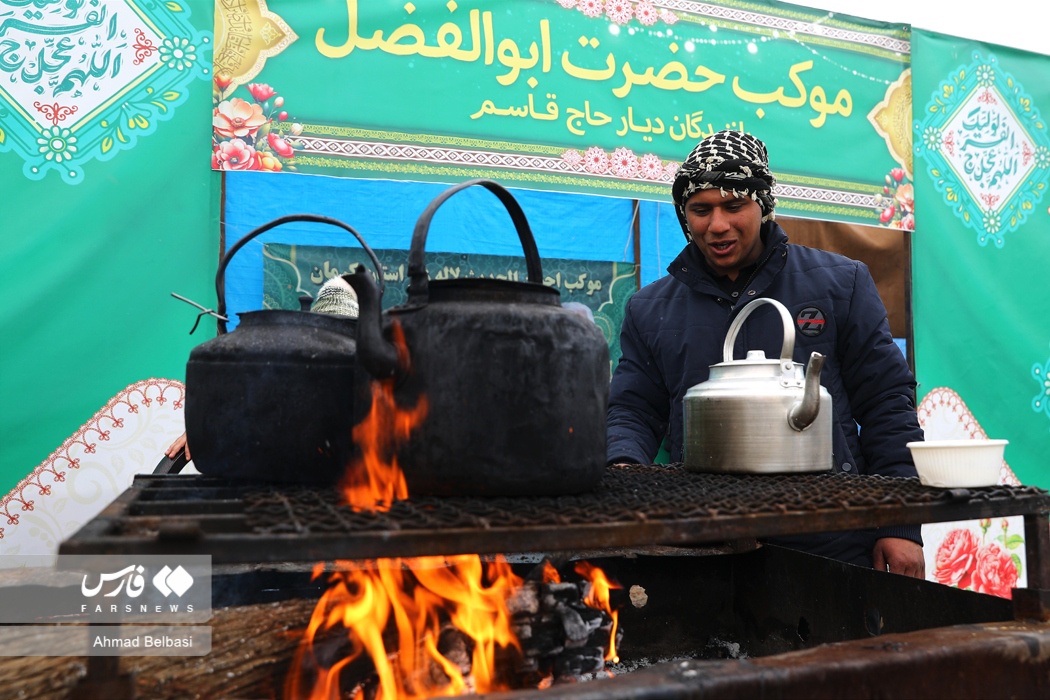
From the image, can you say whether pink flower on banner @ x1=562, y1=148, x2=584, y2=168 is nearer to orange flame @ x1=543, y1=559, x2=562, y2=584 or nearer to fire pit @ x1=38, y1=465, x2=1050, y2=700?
fire pit @ x1=38, y1=465, x2=1050, y2=700

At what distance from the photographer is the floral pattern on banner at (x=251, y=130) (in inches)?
133

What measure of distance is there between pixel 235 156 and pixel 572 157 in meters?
1.70

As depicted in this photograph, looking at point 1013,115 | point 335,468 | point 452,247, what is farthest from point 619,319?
point 1013,115

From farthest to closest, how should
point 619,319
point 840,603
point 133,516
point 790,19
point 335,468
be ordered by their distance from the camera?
point 790,19 → point 619,319 → point 840,603 → point 335,468 → point 133,516

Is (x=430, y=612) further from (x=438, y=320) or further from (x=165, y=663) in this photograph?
(x=438, y=320)

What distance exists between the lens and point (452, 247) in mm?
3680

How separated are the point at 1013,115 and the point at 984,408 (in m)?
Answer: 1.92

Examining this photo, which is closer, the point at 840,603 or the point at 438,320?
the point at 438,320

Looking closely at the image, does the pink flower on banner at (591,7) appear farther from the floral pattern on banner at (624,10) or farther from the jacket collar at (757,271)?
the jacket collar at (757,271)

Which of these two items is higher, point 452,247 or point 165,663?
point 452,247

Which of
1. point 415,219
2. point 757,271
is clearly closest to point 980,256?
point 757,271

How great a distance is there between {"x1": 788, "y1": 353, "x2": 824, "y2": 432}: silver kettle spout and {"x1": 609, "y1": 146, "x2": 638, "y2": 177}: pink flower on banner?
8.74 feet

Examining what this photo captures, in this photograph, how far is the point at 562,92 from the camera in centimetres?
389

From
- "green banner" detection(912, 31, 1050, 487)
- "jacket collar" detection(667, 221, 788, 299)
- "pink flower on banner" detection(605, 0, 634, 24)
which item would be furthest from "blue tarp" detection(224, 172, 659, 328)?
"green banner" detection(912, 31, 1050, 487)
